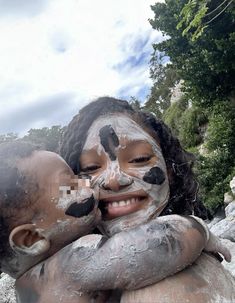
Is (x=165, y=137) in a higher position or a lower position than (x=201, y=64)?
lower

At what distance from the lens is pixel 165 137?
6.42ft

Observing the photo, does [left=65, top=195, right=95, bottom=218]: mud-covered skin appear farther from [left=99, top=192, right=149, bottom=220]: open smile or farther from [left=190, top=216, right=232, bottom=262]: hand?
[left=190, top=216, right=232, bottom=262]: hand

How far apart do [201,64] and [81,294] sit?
479 inches

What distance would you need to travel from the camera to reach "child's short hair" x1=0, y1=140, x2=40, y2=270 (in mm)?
1267

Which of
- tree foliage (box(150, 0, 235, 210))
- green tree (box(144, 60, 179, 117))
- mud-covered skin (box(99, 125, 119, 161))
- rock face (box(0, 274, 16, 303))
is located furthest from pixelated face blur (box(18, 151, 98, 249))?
green tree (box(144, 60, 179, 117))

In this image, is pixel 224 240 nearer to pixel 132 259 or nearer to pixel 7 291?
pixel 7 291

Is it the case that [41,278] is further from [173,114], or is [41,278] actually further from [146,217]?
[173,114]

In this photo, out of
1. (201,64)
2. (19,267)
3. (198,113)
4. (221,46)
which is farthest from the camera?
(198,113)

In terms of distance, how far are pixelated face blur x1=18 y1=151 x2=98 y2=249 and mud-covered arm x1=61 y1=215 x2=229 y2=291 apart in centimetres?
8

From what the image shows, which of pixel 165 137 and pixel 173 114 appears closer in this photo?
pixel 165 137

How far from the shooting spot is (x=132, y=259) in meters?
1.23

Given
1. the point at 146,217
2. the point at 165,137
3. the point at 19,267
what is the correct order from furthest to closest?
1. the point at 165,137
2. the point at 146,217
3. the point at 19,267

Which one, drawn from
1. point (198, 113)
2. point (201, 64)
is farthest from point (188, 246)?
point (198, 113)

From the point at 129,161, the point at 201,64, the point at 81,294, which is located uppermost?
the point at 201,64
